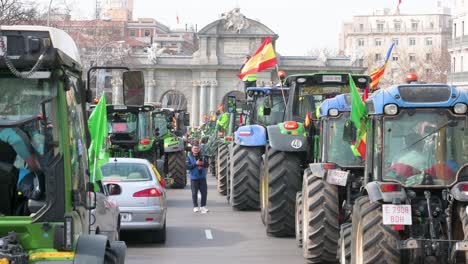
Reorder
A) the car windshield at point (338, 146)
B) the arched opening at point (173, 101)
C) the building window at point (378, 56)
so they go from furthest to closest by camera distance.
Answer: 1. the building window at point (378, 56)
2. the arched opening at point (173, 101)
3. the car windshield at point (338, 146)

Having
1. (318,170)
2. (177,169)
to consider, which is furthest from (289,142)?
(177,169)

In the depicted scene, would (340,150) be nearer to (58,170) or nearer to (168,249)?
(168,249)

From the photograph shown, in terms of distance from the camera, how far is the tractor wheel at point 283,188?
67.3ft

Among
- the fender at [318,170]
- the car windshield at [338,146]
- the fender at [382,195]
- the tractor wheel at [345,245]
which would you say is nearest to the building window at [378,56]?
the car windshield at [338,146]

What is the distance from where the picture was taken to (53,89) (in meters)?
9.27

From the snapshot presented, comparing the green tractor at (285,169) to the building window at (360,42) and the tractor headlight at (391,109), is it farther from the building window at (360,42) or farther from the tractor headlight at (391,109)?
the building window at (360,42)

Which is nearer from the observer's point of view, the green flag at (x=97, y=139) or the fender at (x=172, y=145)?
the green flag at (x=97, y=139)

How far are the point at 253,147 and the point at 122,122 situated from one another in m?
8.55

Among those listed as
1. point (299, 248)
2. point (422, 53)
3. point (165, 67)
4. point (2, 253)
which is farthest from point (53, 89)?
point (422, 53)

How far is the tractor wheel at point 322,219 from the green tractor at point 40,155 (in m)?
7.03

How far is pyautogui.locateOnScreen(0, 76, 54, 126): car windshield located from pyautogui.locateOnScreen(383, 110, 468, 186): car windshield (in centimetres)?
479

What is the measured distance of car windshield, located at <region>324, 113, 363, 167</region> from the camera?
16844 mm

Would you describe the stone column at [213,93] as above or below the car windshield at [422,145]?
below

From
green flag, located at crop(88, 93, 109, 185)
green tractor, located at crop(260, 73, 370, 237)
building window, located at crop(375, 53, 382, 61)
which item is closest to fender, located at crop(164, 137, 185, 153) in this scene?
green tractor, located at crop(260, 73, 370, 237)
